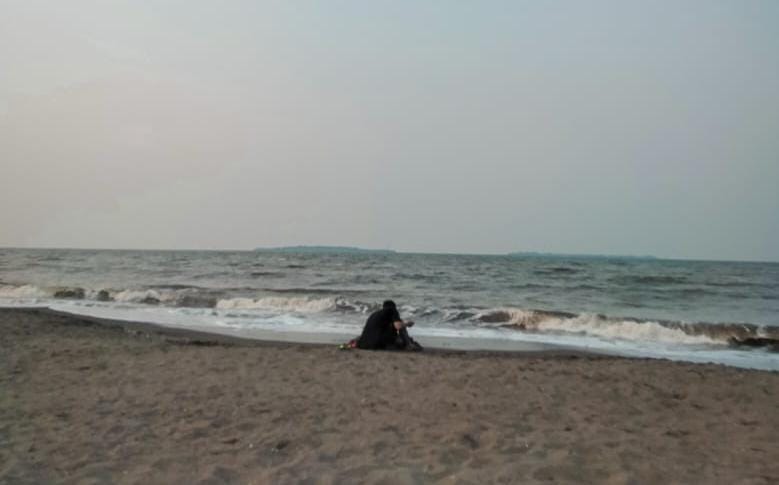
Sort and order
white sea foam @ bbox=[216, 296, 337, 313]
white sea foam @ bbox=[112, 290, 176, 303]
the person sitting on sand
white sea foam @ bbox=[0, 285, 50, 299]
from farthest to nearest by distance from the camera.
A: white sea foam @ bbox=[0, 285, 50, 299], white sea foam @ bbox=[112, 290, 176, 303], white sea foam @ bbox=[216, 296, 337, 313], the person sitting on sand

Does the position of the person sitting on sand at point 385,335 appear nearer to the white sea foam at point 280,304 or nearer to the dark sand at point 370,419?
the dark sand at point 370,419

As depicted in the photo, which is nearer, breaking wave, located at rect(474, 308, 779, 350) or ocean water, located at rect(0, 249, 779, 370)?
ocean water, located at rect(0, 249, 779, 370)

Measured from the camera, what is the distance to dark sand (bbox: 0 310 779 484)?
15.6 feet

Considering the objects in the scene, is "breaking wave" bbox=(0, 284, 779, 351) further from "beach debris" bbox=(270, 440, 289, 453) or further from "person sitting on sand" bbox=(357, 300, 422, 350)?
"beach debris" bbox=(270, 440, 289, 453)

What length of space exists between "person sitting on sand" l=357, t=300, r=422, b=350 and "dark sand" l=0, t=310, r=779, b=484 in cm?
126

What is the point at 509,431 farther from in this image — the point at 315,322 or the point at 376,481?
the point at 315,322

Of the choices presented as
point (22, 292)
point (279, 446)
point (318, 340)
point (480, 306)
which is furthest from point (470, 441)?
point (22, 292)

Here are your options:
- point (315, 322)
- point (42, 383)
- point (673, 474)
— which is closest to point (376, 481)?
point (673, 474)

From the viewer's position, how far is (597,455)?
512 cm

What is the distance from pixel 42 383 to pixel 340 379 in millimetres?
3456

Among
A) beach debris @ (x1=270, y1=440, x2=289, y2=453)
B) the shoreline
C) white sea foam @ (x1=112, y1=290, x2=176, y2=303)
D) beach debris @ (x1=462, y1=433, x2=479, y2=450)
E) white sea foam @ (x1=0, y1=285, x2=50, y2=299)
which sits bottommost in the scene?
white sea foam @ (x1=0, y1=285, x2=50, y2=299)

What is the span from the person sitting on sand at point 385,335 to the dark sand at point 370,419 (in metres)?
1.26

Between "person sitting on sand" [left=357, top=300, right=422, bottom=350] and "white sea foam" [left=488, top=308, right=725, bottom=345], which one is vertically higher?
"person sitting on sand" [left=357, top=300, right=422, bottom=350]

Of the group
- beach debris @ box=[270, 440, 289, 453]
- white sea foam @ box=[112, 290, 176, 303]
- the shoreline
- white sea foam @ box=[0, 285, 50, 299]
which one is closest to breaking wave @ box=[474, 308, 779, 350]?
the shoreline
